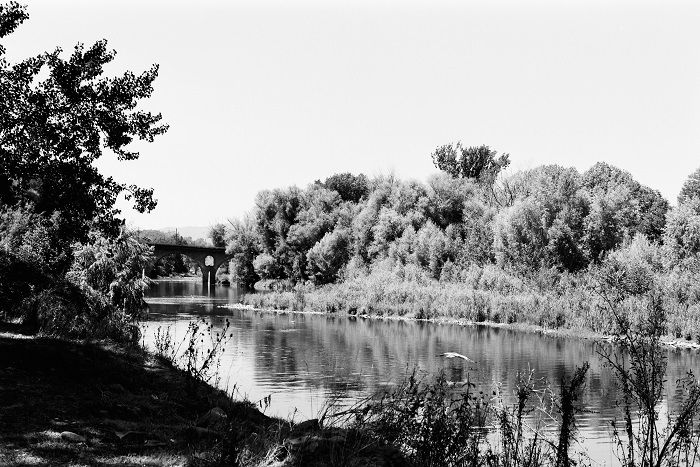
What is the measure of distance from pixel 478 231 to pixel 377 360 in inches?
1211

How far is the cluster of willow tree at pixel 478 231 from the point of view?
43750 millimetres

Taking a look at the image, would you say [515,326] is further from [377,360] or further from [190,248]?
[190,248]

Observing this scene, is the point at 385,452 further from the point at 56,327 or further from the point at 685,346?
the point at 685,346

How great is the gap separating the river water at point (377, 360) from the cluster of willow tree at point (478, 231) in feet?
32.1

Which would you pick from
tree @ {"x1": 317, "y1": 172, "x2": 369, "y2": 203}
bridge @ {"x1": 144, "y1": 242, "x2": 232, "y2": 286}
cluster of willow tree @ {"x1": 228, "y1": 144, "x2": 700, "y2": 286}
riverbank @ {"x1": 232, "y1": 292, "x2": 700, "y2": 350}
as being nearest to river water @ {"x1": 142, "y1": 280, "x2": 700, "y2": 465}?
riverbank @ {"x1": 232, "y1": 292, "x2": 700, "y2": 350}

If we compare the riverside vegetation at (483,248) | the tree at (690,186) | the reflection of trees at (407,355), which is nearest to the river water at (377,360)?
the reflection of trees at (407,355)

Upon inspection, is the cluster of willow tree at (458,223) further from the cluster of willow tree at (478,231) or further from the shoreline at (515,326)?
the shoreline at (515,326)

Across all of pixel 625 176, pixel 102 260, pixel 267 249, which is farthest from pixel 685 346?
pixel 267 249

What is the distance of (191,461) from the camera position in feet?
22.9

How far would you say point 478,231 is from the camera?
179ft

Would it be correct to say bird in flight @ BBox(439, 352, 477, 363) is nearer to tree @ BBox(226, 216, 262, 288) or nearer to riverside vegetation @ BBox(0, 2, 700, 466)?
riverside vegetation @ BBox(0, 2, 700, 466)

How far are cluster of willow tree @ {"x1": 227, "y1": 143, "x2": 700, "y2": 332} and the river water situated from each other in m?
9.79

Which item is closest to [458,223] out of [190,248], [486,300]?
[486,300]

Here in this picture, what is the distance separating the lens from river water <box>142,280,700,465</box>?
17219 mm
